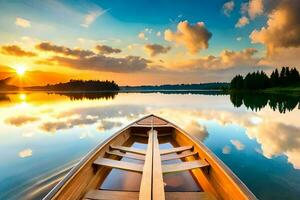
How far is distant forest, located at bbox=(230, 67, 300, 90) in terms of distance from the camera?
7588 cm

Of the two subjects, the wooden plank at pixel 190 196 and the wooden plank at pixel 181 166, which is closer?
the wooden plank at pixel 190 196

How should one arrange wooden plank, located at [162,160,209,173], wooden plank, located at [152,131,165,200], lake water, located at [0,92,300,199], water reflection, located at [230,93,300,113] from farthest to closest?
water reflection, located at [230,93,300,113]
lake water, located at [0,92,300,199]
wooden plank, located at [162,160,209,173]
wooden plank, located at [152,131,165,200]

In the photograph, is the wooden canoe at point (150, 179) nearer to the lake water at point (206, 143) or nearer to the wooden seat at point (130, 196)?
the wooden seat at point (130, 196)

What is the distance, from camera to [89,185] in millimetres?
4594

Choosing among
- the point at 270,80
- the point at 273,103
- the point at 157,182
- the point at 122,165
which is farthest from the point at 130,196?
the point at 270,80

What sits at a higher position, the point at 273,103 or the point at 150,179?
the point at 150,179

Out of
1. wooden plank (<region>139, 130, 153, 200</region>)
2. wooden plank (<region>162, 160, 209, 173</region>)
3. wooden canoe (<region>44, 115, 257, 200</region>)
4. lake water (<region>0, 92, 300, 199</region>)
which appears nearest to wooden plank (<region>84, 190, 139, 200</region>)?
wooden canoe (<region>44, 115, 257, 200</region>)

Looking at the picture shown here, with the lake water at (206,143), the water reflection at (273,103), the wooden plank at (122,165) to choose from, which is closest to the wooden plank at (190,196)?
the wooden plank at (122,165)

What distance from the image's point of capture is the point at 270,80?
77.1 m

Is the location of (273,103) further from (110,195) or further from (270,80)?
(270,80)

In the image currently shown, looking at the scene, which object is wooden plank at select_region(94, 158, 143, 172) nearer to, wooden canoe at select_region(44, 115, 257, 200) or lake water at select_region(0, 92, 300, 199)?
wooden canoe at select_region(44, 115, 257, 200)

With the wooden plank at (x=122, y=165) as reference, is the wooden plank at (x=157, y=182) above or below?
above

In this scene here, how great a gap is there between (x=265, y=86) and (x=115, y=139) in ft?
258

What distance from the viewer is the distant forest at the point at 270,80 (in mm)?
75875
